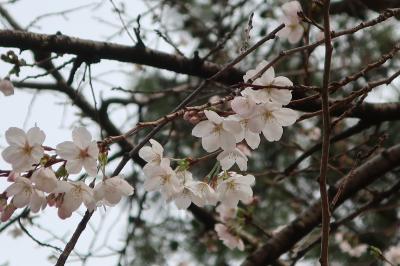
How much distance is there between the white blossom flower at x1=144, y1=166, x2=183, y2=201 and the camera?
3.76 ft

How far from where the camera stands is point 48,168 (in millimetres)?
1051

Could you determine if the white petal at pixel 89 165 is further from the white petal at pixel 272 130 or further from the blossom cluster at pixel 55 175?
the white petal at pixel 272 130

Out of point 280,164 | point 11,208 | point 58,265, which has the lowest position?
point 58,265

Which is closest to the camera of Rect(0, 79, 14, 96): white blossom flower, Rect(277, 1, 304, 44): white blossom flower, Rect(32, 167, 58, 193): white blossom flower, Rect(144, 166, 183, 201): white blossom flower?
Rect(32, 167, 58, 193): white blossom flower

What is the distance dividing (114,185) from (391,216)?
3.62m

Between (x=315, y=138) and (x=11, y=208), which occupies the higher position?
(x=315, y=138)

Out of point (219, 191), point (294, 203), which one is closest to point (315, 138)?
point (294, 203)

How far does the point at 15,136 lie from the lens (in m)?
1.13

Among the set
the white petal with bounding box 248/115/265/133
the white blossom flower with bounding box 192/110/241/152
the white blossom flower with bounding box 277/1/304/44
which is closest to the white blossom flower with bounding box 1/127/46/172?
the white blossom flower with bounding box 192/110/241/152

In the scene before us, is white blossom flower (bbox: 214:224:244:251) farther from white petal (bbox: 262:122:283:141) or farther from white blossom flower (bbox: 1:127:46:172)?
white blossom flower (bbox: 1:127:46:172)

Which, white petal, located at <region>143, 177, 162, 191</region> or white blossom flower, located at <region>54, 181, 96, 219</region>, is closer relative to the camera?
white blossom flower, located at <region>54, 181, 96, 219</region>

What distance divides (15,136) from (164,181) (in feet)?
1.12

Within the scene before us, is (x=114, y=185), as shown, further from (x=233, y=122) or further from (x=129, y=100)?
(x=129, y=100)

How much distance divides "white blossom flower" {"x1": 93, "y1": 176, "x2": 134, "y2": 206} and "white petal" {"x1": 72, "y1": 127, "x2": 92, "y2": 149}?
0.09 m
